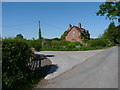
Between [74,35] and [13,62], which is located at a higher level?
[74,35]

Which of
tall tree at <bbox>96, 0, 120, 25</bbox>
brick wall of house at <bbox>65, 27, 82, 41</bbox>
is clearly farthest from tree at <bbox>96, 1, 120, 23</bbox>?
brick wall of house at <bbox>65, 27, 82, 41</bbox>

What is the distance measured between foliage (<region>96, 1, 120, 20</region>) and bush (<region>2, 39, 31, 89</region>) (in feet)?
85.7

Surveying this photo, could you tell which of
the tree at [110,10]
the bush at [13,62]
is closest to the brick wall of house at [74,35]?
the tree at [110,10]

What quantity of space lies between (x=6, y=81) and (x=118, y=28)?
1225 inches

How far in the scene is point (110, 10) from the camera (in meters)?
A: 29.2

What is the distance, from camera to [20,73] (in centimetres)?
560

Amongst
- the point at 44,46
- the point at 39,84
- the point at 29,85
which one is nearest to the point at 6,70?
the point at 29,85

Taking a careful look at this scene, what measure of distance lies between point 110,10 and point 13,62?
1127 inches

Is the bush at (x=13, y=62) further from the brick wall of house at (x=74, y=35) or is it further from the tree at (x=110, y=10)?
the brick wall of house at (x=74, y=35)

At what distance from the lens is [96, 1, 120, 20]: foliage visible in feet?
90.4

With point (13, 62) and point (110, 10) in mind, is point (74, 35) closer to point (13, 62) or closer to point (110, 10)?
point (110, 10)

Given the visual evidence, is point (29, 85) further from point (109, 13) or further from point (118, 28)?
point (118, 28)

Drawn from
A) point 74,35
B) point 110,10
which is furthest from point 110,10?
point 74,35

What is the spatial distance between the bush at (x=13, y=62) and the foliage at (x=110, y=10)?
85.7ft
